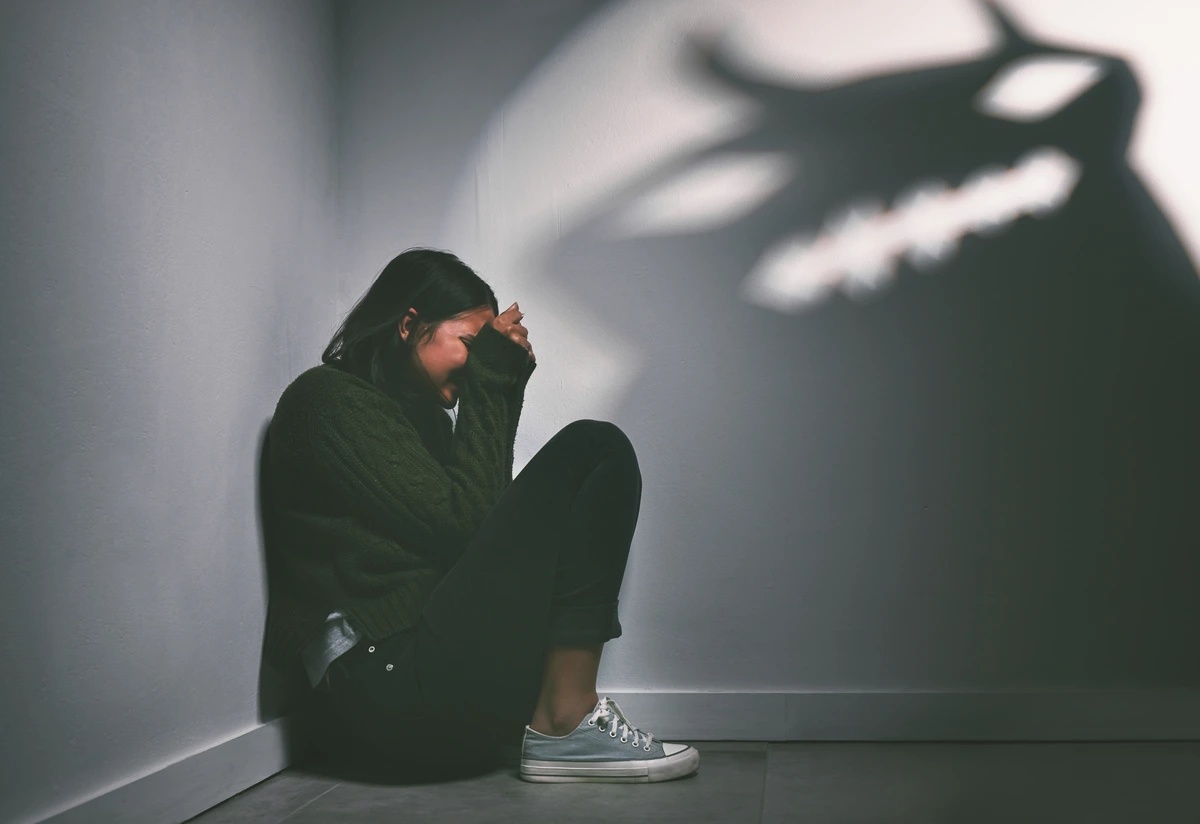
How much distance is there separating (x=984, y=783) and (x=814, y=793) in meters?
0.23

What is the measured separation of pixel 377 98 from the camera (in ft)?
5.92

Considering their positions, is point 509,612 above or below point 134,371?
below

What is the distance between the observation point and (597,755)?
133 cm

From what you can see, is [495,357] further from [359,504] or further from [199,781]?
[199,781]

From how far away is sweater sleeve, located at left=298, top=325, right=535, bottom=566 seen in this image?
1294 millimetres

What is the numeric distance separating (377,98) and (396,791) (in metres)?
1.17

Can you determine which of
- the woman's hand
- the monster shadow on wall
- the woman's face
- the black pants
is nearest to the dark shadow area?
the black pants

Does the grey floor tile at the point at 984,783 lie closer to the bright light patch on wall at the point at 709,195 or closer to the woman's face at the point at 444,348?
the woman's face at the point at 444,348

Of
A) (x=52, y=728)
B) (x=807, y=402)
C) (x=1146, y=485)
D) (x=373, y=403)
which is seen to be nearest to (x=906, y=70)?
(x=807, y=402)

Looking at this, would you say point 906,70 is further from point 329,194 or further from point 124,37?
point 124,37

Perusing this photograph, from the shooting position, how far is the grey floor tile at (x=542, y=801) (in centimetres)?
116

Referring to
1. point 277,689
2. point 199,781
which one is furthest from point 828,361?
point 199,781

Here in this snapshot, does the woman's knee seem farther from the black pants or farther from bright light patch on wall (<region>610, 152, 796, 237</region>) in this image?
bright light patch on wall (<region>610, 152, 796, 237</region>)

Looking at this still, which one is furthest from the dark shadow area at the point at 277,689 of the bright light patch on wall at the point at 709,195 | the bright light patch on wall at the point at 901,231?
the bright light patch on wall at the point at 901,231
